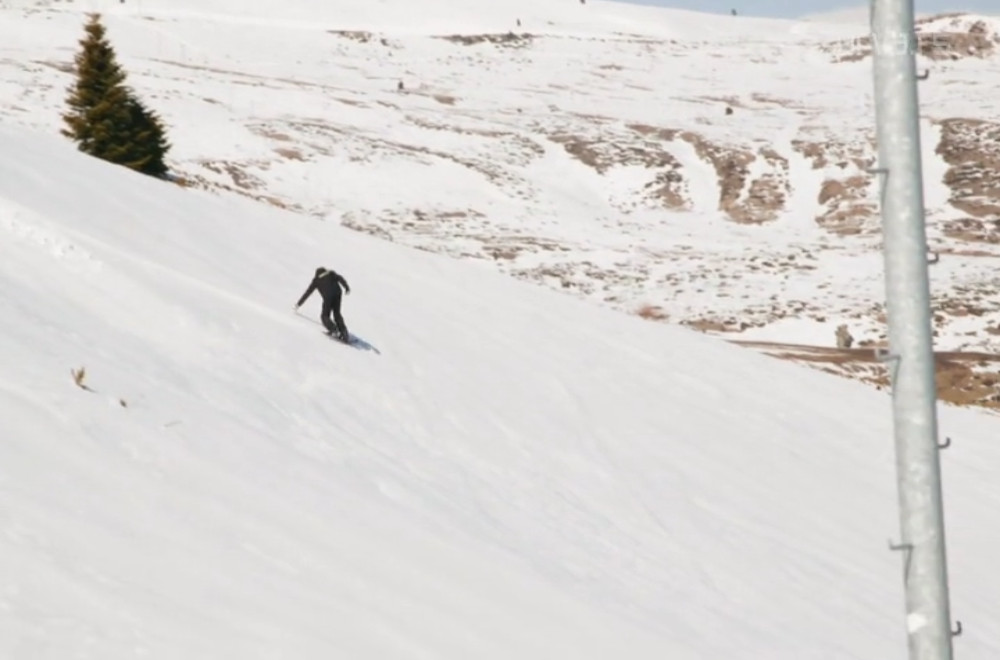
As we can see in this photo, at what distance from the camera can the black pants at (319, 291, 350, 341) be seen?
1857 cm

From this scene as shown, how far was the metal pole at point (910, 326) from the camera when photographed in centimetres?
381

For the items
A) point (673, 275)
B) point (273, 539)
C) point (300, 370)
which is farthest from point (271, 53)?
point (273, 539)

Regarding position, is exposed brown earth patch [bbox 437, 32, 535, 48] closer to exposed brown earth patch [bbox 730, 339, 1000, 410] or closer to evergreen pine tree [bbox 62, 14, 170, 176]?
evergreen pine tree [bbox 62, 14, 170, 176]

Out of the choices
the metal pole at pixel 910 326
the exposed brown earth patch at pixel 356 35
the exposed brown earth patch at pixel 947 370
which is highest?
the exposed brown earth patch at pixel 356 35

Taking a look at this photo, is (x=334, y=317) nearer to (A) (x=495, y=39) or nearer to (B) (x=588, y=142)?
(B) (x=588, y=142)

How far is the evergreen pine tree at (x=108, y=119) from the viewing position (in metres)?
35.2

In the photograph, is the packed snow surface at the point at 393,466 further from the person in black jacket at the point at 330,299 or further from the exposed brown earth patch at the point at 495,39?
the exposed brown earth patch at the point at 495,39

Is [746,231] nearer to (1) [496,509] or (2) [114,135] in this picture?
(2) [114,135]

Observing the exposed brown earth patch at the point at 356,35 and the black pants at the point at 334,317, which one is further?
the exposed brown earth patch at the point at 356,35

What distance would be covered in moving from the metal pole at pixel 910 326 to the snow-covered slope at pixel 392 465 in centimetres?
410

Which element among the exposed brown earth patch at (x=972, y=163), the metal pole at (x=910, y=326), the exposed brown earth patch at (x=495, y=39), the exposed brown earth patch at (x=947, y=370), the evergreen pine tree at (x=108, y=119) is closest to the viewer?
the metal pole at (x=910, y=326)

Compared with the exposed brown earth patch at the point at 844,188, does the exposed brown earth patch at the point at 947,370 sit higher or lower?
lower

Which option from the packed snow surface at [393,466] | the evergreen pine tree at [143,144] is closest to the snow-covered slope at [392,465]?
the packed snow surface at [393,466]

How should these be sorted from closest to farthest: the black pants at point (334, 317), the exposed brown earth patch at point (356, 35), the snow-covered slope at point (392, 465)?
the snow-covered slope at point (392, 465) < the black pants at point (334, 317) < the exposed brown earth patch at point (356, 35)
